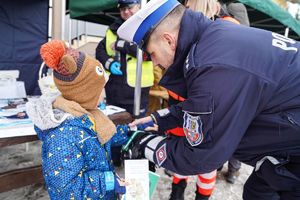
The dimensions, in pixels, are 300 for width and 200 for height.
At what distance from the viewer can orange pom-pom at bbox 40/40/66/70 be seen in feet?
4.49

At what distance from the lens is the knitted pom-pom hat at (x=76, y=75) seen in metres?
1.38

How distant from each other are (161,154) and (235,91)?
0.57 m

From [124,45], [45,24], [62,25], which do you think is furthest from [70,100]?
[45,24]

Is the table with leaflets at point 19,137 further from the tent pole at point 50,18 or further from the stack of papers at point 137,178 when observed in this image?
the tent pole at point 50,18

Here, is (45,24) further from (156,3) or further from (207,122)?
(207,122)

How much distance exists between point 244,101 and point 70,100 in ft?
2.94

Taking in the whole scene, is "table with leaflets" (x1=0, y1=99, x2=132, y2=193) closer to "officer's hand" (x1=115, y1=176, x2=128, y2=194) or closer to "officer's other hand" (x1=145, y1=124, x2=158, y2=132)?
"officer's other hand" (x1=145, y1=124, x2=158, y2=132)

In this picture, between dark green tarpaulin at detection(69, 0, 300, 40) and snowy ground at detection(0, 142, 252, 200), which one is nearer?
snowy ground at detection(0, 142, 252, 200)

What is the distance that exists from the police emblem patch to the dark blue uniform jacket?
0.18 feet

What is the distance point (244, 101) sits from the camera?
1.15 m

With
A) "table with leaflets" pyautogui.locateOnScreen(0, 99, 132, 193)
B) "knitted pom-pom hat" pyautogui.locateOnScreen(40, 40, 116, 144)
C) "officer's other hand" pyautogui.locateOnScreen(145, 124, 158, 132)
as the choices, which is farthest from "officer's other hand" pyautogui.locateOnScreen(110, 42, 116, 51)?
"knitted pom-pom hat" pyautogui.locateOnScreen(40, 40, 116, 144)

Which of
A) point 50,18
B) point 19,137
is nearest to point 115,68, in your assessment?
point 19,137

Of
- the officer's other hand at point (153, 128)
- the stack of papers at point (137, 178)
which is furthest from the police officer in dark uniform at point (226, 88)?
the officer's other hand at point (153, 128)

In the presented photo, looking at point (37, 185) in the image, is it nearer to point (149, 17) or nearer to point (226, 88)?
point (149, 17)
